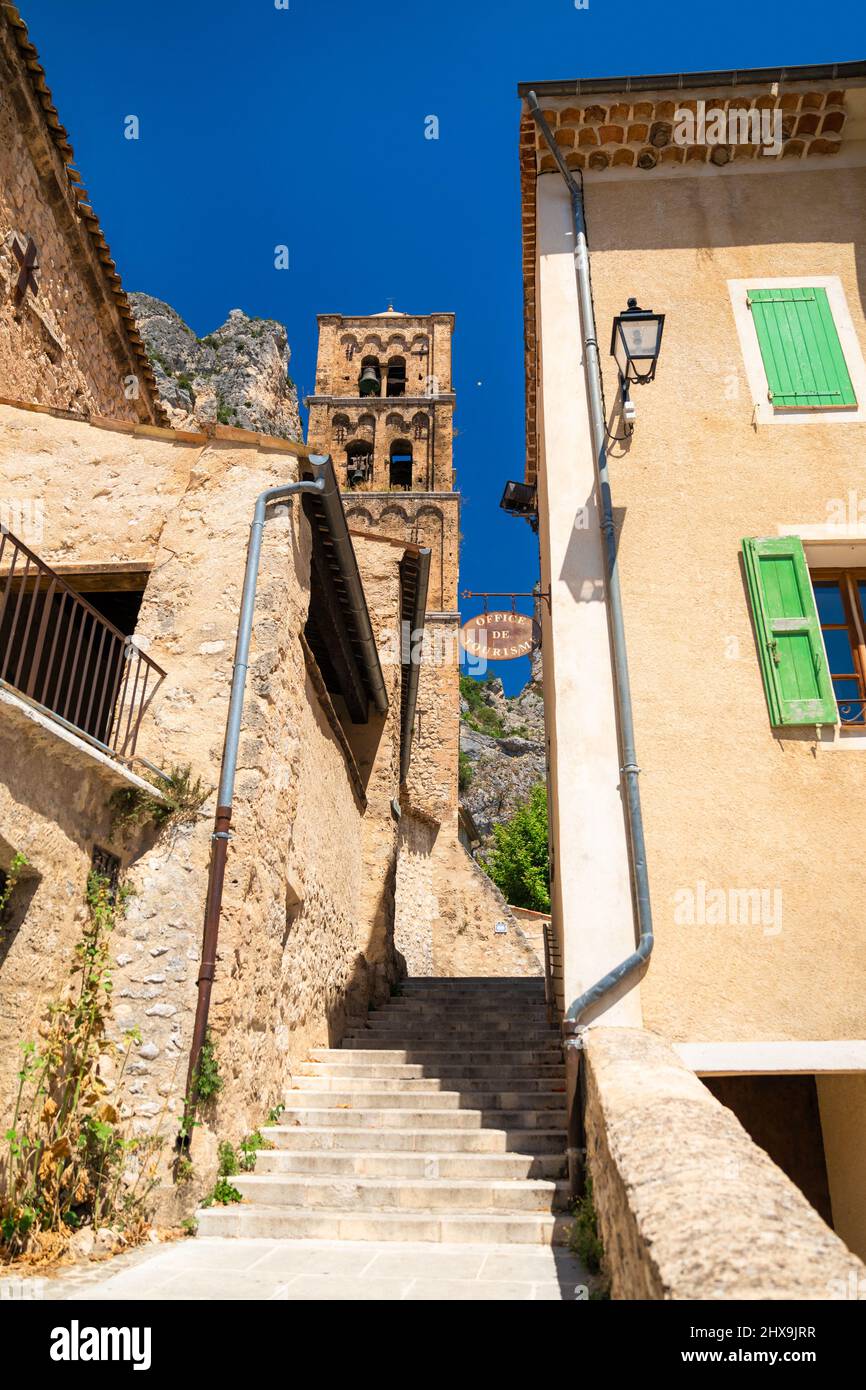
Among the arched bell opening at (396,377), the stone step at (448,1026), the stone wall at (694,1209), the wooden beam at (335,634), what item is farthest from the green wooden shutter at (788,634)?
the arched bell opening at (396,377)

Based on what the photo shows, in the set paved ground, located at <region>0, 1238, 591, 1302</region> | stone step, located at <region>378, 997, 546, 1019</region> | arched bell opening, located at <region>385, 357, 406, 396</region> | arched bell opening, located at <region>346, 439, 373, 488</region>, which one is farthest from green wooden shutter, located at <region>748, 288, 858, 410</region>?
arched bell opening, located at <region>385, 357, 406, 396</region>

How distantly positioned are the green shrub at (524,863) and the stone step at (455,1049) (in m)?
22.3

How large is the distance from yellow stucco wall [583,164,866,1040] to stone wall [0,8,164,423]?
6.21 meters

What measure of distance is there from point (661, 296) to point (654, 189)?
1.24 m

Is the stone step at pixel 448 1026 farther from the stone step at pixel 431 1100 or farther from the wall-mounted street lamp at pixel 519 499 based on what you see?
the wall-mounted street lamp at pixel 519 499

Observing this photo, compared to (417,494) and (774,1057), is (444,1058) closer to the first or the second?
(774,1057)

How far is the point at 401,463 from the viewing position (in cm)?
3388

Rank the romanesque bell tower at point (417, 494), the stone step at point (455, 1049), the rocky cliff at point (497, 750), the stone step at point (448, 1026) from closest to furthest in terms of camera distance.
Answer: the stone step at point (455, 1049) < the stone step at point (448, 1026) < the romanesque bell tower at point (417, 494) < the rocky cliff at point (497, 750)

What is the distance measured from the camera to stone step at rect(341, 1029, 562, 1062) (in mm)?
7547

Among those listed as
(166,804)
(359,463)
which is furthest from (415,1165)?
(359,463)

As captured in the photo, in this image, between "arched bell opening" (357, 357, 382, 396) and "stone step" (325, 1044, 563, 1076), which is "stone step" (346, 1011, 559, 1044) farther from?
"arched bell opening" (357, 357, 382, 396)

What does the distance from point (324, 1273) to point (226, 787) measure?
9.30 ft

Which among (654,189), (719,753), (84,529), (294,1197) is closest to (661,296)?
(654,189)

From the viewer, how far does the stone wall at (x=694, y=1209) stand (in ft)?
6.68
